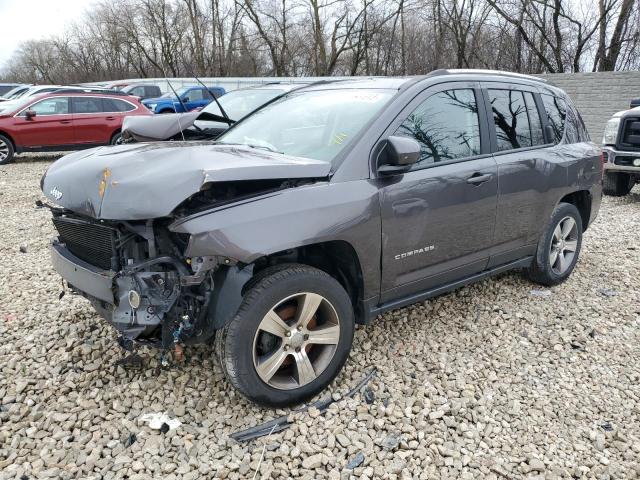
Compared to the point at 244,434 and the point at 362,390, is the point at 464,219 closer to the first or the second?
the point at 362,390

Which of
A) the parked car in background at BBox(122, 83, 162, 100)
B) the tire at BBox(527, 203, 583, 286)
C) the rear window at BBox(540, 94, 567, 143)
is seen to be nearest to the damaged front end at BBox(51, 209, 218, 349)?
the tire at BBox(527, 203, 583, 286)

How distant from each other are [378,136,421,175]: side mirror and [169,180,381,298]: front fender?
16 centimetres

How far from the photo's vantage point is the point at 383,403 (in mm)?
2967

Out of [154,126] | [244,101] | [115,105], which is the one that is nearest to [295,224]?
[154,126]

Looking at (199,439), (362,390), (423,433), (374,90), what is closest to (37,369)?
(199,439)

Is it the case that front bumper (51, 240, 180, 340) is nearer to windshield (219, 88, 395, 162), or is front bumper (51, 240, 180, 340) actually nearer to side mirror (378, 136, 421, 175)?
windshield (219, 88, 395, 162)

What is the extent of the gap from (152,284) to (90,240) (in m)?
0.55

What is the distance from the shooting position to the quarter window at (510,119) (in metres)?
3.88

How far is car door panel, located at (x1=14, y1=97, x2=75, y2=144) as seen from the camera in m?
12.6

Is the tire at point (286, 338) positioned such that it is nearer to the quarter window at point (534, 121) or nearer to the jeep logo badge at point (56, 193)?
the jeep logo badge at point (56, 193)

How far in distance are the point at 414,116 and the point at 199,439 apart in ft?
7.51

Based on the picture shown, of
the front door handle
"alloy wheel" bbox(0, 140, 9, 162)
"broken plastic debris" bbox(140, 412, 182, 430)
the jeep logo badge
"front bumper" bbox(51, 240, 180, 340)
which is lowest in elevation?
"broken plastic debris" bbox(140, 412, 182, 430)

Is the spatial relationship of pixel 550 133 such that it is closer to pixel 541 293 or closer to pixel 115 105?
pixel 541 293

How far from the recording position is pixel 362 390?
10.1 ft
